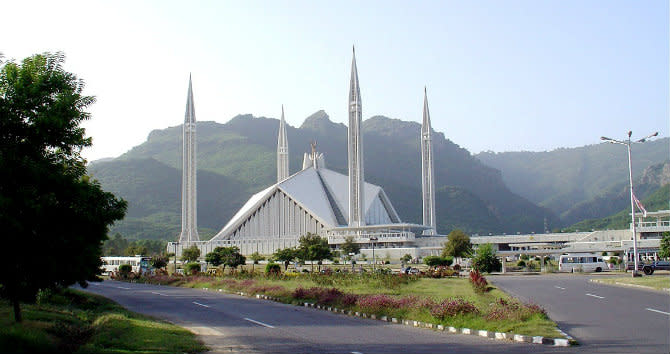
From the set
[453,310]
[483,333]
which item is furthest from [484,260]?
[483,333]

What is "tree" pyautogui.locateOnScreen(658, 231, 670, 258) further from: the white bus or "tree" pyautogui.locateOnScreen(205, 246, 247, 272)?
"tree" pyautogui.locateOnScreen(205, 246, 247, 272)

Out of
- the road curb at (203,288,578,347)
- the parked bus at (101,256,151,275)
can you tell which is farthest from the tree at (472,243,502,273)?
the parked bus at (101,256,151,275)

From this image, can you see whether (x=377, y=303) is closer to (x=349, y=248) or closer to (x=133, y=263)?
(x=133, y=263)

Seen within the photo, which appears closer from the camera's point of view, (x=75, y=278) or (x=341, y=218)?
(x=75, y=278)

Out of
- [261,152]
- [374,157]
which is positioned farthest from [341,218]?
[374,157]

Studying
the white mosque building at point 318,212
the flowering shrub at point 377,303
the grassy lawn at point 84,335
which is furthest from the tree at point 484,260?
the white mosque building at point 318,212

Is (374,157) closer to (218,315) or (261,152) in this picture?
(261,152)
